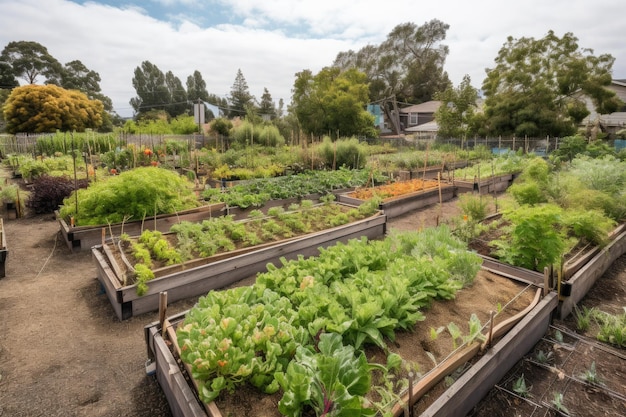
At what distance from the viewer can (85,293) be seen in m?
3.76

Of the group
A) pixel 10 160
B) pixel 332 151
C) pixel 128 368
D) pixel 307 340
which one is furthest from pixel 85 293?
pixel 10 160

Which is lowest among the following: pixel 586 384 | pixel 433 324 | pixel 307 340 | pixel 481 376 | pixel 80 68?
pixel 586 384

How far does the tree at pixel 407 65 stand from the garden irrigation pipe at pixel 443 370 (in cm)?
3722

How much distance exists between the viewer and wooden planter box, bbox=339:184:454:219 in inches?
267

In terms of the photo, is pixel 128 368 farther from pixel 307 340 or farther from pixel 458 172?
pixel 458 172

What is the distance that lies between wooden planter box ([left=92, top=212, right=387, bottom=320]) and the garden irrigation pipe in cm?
158

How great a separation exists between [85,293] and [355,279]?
3.11m

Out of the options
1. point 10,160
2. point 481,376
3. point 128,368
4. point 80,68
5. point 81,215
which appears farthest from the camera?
point 80,68

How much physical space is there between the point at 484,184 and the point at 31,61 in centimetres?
4765

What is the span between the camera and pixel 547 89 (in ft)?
56.3

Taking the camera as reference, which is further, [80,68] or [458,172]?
[80,68]

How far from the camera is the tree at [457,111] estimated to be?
64.4 ft

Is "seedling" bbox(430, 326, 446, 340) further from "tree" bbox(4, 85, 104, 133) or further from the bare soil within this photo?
"tree" bbox(4, 85, 104, 133)

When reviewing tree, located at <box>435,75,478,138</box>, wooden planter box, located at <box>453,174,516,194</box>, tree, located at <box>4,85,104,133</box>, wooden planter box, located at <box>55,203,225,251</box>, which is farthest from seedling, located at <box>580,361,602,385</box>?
tree, located at <box>4,85,104,133</box>
